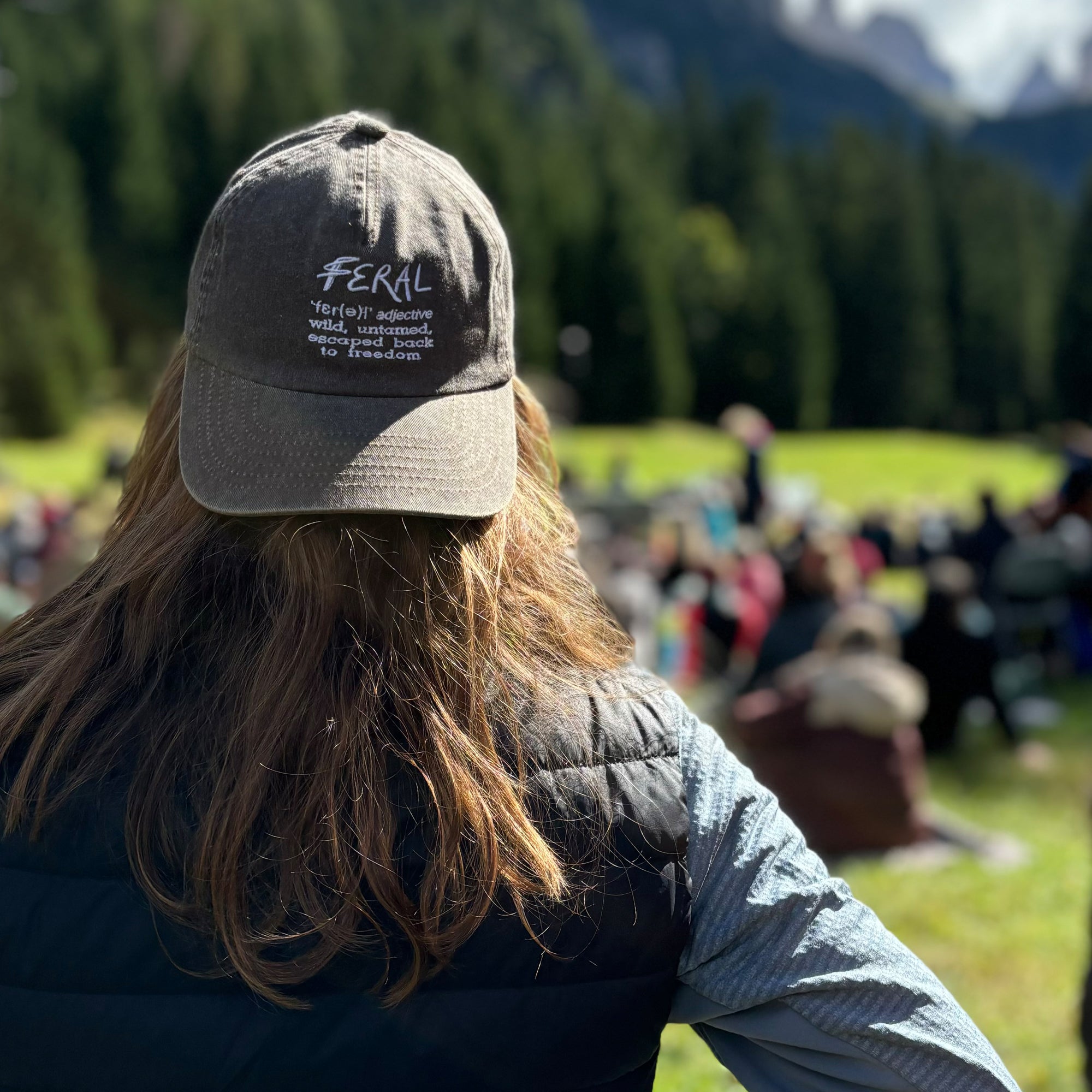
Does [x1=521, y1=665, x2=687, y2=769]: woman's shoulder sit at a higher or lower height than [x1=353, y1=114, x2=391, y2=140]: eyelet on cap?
lower

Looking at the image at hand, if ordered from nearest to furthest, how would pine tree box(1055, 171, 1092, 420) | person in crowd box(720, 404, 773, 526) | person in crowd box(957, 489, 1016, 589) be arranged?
person in crowd box(957, 489, 1016, 589)
person in crowd box(720, 404, 773, 526)
pine tree box(1055, 171, 1092, 420)

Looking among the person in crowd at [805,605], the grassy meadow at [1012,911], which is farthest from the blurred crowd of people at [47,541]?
the person in crowd at [805,605]

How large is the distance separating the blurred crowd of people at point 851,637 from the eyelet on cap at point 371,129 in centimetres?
342

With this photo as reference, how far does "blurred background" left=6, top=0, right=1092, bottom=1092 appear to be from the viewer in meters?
6.64

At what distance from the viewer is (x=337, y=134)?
116 cm

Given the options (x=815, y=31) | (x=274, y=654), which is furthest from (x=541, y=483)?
(x=815, y=31)

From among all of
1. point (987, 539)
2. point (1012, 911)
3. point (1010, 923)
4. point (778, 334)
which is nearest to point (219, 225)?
point (1010, 923)

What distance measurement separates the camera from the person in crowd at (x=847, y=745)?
17.6 ft

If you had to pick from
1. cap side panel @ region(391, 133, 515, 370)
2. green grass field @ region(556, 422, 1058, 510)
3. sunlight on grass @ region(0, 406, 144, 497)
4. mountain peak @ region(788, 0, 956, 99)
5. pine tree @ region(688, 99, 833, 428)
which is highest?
mountain peak @ region(788, 0, 956, 99)

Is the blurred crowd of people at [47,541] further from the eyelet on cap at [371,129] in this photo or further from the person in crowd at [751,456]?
the person in crowd at [751,456]

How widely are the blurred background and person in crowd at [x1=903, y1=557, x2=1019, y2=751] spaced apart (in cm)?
2

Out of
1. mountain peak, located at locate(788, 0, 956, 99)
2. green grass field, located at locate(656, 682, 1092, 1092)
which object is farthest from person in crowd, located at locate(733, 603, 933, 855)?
mountain peak, located at locate(788, 0, 956, 99)

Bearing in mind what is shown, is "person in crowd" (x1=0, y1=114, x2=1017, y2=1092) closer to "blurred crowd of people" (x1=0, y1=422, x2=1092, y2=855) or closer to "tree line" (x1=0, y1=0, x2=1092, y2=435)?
"blurred crowd of people" (x1=0, y1=422, x2=1092, y2=855)

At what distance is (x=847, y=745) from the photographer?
18.1 feet
